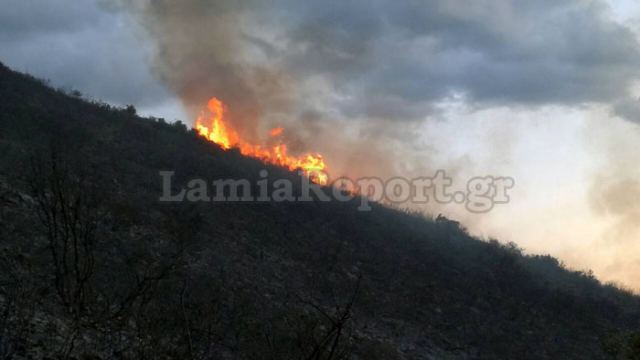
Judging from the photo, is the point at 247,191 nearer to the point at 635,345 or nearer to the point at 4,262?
the point at 4,262

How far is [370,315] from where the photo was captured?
14.8m

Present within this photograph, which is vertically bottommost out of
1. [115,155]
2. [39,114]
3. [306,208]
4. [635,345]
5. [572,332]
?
[572,332]

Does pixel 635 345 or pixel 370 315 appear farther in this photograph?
pixel 370 315

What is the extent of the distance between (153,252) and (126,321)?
20.0 feet

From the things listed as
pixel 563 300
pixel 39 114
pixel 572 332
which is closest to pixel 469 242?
pixel 563 300

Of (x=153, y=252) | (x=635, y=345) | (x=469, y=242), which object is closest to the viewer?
(x=635, y=345)

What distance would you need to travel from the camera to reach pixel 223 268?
1401 cm

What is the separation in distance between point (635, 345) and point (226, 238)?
11.3m

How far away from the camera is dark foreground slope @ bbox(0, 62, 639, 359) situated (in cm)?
792

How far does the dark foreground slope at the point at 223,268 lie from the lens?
792 cm

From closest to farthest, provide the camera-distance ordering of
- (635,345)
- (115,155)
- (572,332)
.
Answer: (635,345), (572,332), (115,155)

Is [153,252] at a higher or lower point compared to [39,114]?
lower

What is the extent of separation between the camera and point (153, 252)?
13.5 m

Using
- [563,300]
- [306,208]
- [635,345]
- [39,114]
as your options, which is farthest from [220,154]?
[635,345]
